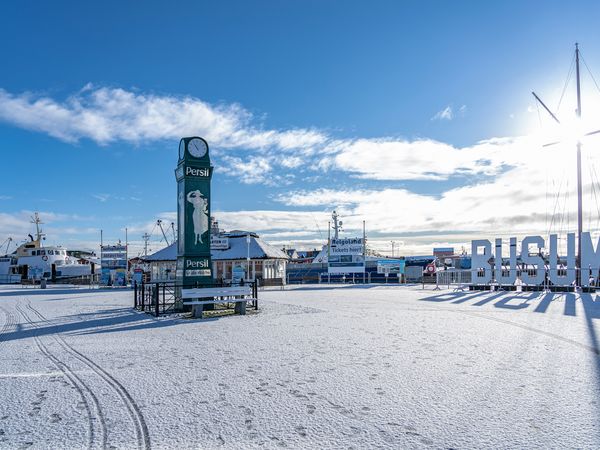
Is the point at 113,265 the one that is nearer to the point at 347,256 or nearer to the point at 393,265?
the point at 347,256

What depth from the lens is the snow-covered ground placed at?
477cm

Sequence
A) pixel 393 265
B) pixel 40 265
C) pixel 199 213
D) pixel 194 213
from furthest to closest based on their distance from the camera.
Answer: pixel 40 265, pixel 393 265, pixel 199 213, pixel 194 213

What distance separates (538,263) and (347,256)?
21.5 metres

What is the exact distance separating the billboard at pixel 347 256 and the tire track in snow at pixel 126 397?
38454 mm

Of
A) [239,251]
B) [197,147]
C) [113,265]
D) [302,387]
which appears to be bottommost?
[113,265]

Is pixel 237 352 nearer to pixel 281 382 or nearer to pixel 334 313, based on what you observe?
pixel 281 382

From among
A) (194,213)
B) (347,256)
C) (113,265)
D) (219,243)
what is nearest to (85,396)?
(194,213)

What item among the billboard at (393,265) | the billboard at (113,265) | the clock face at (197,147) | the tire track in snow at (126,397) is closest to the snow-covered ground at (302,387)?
the tire track in snow at (126,397)

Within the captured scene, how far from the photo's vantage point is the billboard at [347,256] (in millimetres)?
46919

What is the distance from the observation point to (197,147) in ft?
Answer: 58.0

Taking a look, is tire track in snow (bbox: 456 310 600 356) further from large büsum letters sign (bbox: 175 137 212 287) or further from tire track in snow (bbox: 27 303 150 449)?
large büsum letters sign (bbox: 175 137 212 287)

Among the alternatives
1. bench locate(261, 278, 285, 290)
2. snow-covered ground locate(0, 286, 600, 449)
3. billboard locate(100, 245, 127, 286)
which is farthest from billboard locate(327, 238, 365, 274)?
snow-covered ground locate(0, 286, 600, 449)

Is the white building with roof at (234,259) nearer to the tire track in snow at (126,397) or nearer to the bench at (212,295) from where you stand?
the bench at (212,295)

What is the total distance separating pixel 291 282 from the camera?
170 feet
